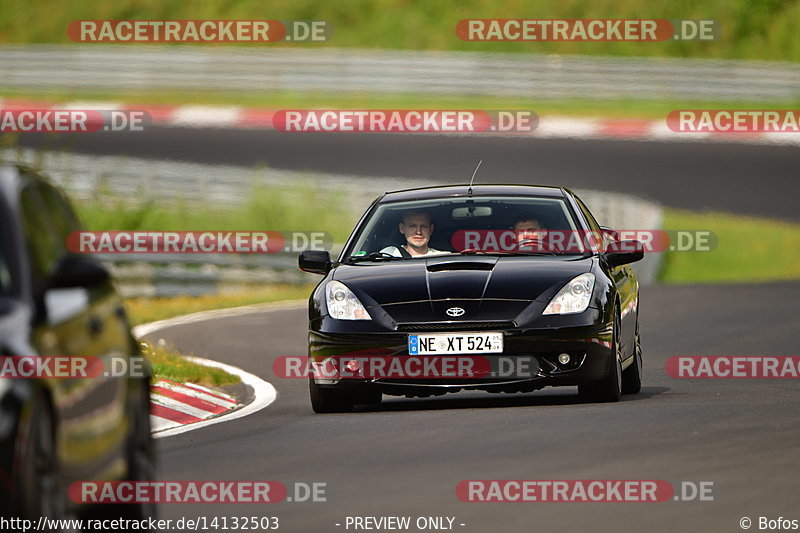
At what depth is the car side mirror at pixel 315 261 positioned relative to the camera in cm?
1265

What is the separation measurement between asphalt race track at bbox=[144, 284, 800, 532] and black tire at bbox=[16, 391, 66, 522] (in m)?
1.82

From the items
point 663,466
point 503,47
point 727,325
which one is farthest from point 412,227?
point 503,47

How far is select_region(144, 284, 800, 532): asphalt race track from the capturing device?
7.95m

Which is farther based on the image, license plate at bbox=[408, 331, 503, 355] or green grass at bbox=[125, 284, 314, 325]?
green grass at bbox=[125, 284, 314, 325]

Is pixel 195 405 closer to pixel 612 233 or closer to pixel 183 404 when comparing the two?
pixel 183 404

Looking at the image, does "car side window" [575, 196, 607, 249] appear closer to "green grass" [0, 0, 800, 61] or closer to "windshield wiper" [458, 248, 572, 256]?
"windshield wiper" [458, 248, 572, 256]

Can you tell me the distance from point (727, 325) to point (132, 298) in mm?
9484

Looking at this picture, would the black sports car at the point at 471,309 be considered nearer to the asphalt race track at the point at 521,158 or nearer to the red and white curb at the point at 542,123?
the asphalt race track at the point at 521,158

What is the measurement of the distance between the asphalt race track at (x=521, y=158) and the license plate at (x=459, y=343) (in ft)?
68.6

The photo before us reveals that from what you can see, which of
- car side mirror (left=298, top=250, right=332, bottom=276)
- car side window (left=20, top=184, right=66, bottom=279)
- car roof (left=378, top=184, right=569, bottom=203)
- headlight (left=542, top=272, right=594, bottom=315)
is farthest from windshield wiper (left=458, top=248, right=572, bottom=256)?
car side window (left=20, top=184, right=66, bottom=279)

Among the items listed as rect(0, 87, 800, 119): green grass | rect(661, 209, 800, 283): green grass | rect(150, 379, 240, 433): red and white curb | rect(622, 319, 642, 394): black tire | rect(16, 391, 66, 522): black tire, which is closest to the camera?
rect(16, 391, 66, 522): black tire

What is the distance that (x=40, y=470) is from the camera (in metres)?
5.90

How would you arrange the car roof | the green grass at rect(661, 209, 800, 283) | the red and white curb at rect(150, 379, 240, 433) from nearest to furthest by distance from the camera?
1. the red and white curb at rect(150, 379, 240, 433)
2. the car roof
3. the green grass at rect(661, 209, 800, 283)

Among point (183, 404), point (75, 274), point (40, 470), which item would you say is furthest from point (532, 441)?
point (40, 470)
